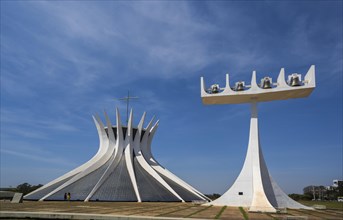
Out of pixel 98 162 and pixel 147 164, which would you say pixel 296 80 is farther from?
pixel 98 162

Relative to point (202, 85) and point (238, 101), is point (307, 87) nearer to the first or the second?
point (238, 101)

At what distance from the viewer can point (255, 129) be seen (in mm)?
20609

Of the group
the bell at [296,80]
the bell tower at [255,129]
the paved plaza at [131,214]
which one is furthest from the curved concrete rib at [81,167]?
the bell at [296,80]

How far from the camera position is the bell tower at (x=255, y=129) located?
1909 centimetres

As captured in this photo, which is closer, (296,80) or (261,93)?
(296,80)

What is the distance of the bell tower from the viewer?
19094 millimetres

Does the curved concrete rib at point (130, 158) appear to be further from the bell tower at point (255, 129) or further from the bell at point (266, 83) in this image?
the bell at point (266, 83)

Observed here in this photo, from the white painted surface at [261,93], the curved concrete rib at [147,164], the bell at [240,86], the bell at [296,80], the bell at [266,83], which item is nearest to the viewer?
the white painted surface at [261,93]

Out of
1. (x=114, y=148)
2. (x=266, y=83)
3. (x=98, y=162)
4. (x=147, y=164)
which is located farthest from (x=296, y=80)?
(x=114, y=148)

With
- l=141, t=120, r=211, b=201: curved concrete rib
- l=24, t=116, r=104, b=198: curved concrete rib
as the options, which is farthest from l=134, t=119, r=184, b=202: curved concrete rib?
l=24, t=116, r=104, b=198: curved concrete rib

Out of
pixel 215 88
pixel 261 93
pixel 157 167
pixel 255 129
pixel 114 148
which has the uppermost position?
pixel 215 88

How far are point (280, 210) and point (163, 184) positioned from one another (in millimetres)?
15078

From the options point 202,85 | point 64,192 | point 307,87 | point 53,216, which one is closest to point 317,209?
point 307,87

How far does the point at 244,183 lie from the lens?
20531 millimetres
